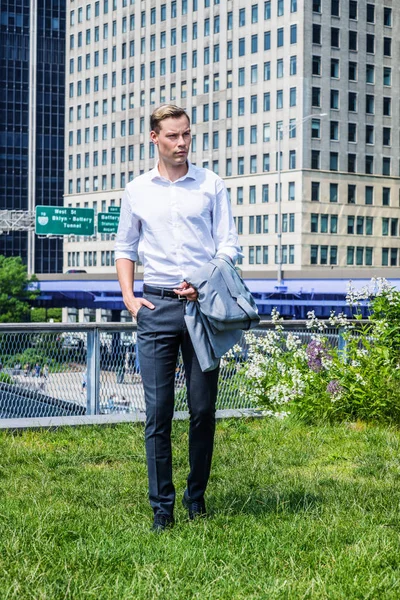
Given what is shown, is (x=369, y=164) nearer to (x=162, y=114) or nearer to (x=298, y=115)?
(x=298, y=115)

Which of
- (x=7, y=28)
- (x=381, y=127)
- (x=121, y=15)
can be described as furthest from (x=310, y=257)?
(x=7, y=28)

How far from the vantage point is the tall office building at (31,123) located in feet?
424

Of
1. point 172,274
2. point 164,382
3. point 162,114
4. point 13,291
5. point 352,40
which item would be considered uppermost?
point 352,40

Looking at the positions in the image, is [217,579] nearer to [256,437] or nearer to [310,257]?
[256,437]

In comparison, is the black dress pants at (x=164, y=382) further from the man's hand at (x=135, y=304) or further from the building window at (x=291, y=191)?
the building window at (x=291, y=191)

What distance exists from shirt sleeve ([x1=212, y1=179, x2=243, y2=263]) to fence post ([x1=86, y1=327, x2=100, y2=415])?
432 centimetres

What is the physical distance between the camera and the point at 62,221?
207 feet

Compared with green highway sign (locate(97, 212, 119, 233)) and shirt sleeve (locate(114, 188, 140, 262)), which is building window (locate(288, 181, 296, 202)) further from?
shirt sleeve (locate(114, 188, 140, 262))

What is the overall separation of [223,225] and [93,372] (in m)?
4.39

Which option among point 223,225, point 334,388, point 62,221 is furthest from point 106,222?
point 223,225

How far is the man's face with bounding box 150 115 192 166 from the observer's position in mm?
4801

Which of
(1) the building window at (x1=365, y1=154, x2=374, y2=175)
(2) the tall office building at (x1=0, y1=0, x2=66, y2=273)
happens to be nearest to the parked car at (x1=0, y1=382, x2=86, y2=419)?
(1) the building window at (x1=365, y1=154, x2=374, y2=175)

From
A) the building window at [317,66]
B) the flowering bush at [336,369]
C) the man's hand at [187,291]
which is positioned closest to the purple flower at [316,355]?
the flowering bush at [336,369]

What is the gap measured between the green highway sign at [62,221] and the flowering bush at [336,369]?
53.6 metres
